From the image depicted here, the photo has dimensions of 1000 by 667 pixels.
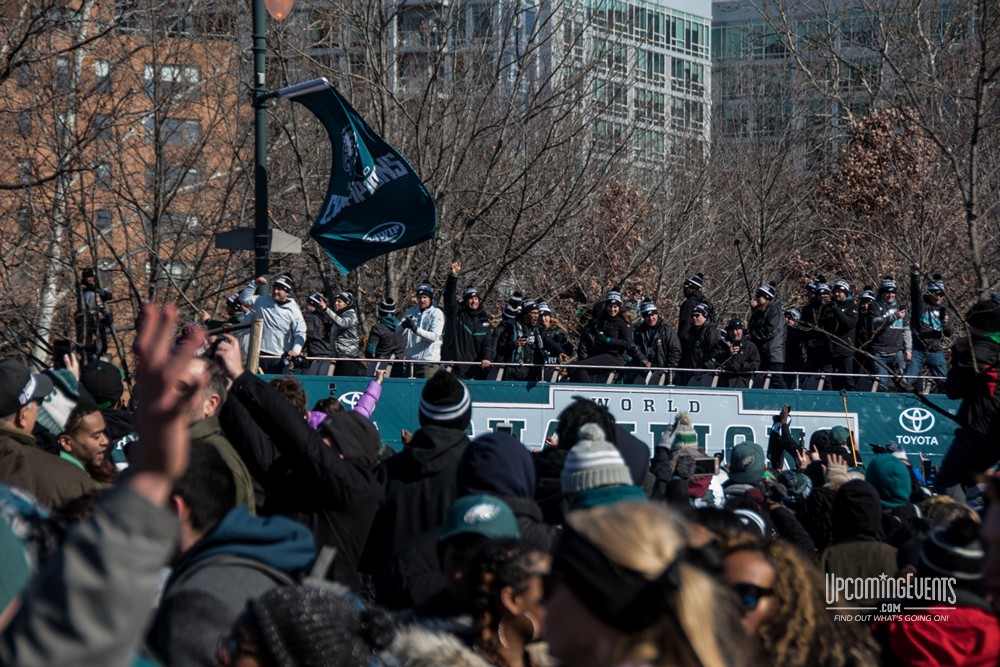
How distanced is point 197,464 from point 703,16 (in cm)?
5688

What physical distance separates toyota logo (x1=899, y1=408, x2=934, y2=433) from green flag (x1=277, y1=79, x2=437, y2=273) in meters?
7.44

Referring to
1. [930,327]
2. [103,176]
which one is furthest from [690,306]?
[103,176]

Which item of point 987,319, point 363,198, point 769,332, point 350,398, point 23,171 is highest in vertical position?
point 23,171

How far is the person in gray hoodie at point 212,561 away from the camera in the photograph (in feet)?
11.1

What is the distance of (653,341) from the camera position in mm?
17688

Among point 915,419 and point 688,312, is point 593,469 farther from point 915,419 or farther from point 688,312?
point 688,312

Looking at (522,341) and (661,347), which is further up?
(522,341)

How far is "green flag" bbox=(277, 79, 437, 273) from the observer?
1216 cm

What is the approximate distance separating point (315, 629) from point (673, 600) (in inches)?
41.0

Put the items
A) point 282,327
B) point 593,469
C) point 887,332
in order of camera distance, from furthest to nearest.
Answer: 1. point 887,332
2. point 282,327
3. point 593,469

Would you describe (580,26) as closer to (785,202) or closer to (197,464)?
(785,202)

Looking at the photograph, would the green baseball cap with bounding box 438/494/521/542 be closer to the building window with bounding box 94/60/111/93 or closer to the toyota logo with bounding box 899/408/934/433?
the toyota logo with bounding box 899/408/934/433

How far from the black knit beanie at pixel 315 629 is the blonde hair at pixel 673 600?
839 millimetres

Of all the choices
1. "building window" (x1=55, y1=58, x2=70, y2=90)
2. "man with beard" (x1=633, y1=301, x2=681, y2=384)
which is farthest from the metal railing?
"building window" (x1=55, y1=58, x2=70, y2=90)
